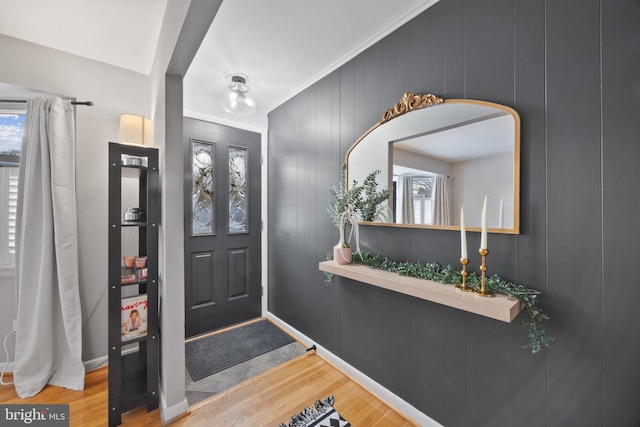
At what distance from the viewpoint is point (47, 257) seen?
179 cm

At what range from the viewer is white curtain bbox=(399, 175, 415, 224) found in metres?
1.51

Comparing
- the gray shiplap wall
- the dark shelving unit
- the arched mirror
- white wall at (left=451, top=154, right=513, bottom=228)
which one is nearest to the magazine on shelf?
the dark shelving unit

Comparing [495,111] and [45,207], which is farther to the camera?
[45,207]

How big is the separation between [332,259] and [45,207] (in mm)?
2070

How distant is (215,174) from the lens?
2600 millimetres

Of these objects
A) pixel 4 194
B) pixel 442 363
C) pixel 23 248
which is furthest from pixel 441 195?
pixel 4 194

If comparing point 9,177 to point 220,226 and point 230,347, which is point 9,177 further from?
point 230,347

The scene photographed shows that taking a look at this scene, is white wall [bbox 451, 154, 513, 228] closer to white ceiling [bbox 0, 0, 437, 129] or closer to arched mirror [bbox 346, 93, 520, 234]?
arched mirror [bbox 346, 93, 520, 234]

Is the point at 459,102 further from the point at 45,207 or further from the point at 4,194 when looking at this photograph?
the point at 4,194

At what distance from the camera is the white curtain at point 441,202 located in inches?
53.0

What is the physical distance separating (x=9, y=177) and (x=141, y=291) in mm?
1371

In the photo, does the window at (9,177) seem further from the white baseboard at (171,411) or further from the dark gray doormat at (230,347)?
the white baseboard at (171,411)

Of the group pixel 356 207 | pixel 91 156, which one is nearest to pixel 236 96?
pixel 91 156

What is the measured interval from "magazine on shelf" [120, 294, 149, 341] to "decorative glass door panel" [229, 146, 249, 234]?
1208 millimetres
